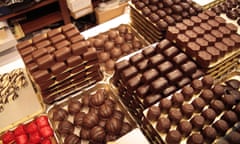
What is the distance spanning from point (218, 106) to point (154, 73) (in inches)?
14.8

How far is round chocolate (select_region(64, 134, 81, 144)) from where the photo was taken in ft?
4.90

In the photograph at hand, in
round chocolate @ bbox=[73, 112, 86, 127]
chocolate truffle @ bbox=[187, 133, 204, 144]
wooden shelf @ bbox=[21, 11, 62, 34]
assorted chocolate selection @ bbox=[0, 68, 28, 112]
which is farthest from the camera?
wooden shelf @ bbox=[21, 11, 62, 34]

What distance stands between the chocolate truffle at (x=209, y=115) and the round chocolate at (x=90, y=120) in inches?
24.6

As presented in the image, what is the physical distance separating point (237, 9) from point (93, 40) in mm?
1203

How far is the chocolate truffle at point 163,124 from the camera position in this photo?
1.28 meters

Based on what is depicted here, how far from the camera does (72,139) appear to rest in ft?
4.93

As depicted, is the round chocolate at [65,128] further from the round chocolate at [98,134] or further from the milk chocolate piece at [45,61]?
the milk chocolate piece at [45,61]

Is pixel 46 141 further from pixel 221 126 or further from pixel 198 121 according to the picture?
pixel 221 126

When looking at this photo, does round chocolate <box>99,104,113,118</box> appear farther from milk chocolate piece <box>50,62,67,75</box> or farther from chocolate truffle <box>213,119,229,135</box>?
chocolate truffle <box>213,119,229,135</box>

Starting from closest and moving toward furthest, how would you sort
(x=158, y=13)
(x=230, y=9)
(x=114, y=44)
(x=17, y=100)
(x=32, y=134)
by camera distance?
(x=32, y=134), (x=17, y=100), (x=158, y=13), (x=114, y=44), (x=230, y=9)

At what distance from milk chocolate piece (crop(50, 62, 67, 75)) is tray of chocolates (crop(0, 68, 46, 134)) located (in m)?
0.29

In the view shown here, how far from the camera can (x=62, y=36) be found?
1688 mm

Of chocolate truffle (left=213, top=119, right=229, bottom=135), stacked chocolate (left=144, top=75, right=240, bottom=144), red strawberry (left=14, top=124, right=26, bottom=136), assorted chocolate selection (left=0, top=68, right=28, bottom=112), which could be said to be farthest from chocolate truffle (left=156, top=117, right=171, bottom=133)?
assorted chocolate selection (left=0, top=68, right=28, bottom=112)

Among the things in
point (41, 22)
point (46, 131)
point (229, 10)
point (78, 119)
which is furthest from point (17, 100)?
point (229, 10)
